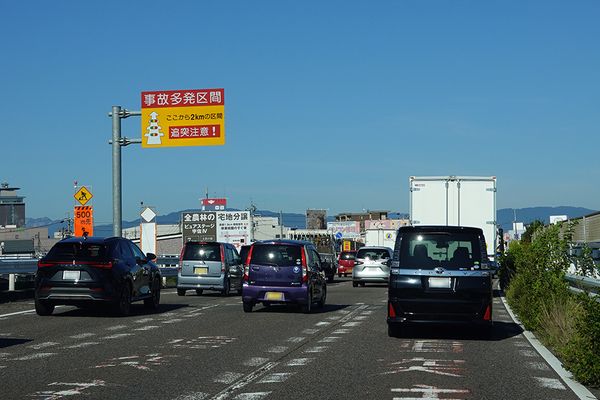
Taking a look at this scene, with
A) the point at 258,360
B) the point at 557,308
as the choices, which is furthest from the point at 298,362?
the point at 557,308

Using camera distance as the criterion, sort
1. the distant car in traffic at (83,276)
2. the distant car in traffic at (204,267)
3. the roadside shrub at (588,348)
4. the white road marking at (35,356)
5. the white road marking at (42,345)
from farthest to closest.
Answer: the distant car in traffic at (204,267) < the distant car in traffic at (83,276) < the white road marking at (42,345) < the white road marking at (35,356) < the roadside shrub at (588,348)

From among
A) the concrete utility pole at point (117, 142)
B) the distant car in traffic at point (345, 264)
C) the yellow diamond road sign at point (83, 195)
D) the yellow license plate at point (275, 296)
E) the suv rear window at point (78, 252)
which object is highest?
the concrete utility pole at point (117, 142)

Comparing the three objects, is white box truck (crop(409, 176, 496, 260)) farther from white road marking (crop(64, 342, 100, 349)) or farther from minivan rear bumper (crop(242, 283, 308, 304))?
white road marking (crop(64, 342, 100, 349))

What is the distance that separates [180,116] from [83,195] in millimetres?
4393

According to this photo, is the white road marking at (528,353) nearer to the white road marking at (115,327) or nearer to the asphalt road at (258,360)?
the asphalt road at (258,360)

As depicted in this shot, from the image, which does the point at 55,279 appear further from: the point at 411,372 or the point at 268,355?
the point at 411,372

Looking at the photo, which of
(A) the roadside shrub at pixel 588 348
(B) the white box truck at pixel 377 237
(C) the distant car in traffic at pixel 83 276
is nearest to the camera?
(A) the roadside shrub at pixel 588 348

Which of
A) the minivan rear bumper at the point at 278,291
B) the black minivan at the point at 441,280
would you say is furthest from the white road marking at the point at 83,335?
the minivan rear bumper at the point at 278,291

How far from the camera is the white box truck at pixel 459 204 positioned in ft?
91.9

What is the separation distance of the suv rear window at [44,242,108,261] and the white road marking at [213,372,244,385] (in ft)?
29.8

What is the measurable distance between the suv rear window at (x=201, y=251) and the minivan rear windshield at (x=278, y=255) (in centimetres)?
749

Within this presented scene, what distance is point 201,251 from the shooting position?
95.9ft

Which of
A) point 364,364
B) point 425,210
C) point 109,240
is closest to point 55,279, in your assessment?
point 109,240

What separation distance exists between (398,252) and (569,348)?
4588 mm
